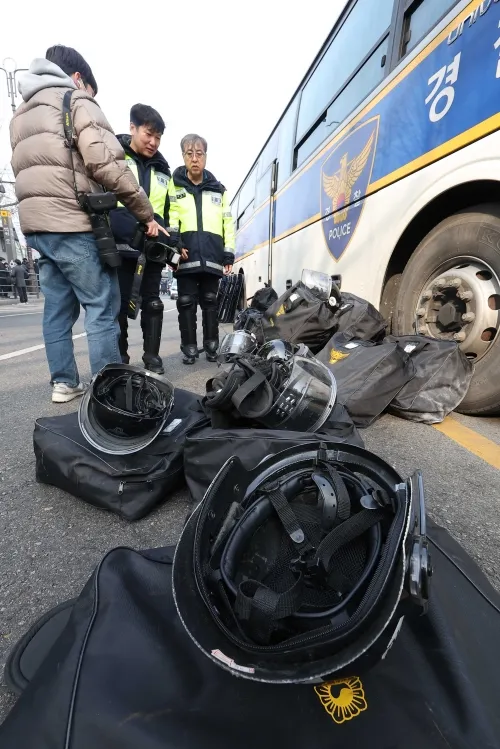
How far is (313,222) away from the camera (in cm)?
430

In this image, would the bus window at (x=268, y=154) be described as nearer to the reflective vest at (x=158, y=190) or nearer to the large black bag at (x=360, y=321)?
→ the reflective vest at (x=158, y=190)

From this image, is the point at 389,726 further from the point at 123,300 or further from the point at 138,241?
the point at 123,300

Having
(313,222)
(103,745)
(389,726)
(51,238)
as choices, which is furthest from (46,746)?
(313,222)

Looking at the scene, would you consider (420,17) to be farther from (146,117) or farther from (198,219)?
(198,219)

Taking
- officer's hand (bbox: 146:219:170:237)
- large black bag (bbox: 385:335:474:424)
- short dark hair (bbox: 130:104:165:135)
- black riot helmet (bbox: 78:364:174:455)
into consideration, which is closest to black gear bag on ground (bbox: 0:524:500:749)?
black riot helmet (bbox: 78:364:174:455)

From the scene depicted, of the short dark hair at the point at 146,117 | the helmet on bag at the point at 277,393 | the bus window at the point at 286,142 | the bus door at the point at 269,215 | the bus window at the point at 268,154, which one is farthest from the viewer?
the bus window at the point at 268,154

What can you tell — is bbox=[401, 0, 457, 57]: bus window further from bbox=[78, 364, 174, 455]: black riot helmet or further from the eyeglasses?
bbox=[78, 364, 174, 455]: black riot helmet

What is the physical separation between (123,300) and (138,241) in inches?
22.7

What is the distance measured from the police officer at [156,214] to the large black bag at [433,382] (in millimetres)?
2152

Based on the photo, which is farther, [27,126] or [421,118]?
[421,118]

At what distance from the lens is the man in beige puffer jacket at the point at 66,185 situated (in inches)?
83.0

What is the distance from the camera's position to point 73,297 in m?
2.56

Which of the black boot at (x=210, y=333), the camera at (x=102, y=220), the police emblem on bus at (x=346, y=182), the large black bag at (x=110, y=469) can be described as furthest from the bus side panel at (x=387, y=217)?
the large black bag at (x=110, y=469)

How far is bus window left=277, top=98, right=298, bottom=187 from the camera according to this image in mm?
5328
